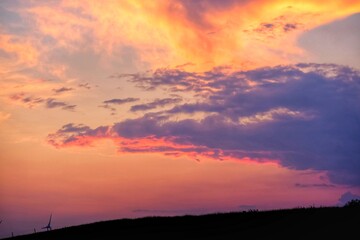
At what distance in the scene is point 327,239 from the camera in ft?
145

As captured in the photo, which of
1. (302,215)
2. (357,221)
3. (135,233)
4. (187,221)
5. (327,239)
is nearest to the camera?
(327,239)

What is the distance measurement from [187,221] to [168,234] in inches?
267

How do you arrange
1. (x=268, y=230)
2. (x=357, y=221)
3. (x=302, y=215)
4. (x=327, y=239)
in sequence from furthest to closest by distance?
(x=302, y=215)
(x=268, y=230)
(x=357, y=221)
(x=327, y=239)

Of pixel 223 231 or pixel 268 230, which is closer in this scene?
pixel 268 230

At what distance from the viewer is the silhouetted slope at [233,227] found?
48.2 metres

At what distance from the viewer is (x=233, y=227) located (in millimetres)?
57375

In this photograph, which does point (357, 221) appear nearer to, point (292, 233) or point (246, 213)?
point (292, 233)

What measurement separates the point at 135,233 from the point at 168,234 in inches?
165

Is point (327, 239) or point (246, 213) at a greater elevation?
point (246, 213)

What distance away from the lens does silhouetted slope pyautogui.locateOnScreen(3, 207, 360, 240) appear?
48156 millimetres

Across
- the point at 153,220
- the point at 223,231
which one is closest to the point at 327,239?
the point at 223,231

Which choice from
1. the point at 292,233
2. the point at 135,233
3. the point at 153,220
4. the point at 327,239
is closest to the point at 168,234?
the point at 135,233

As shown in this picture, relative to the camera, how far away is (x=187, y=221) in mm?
63906

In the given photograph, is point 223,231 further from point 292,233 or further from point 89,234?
point 89,234
